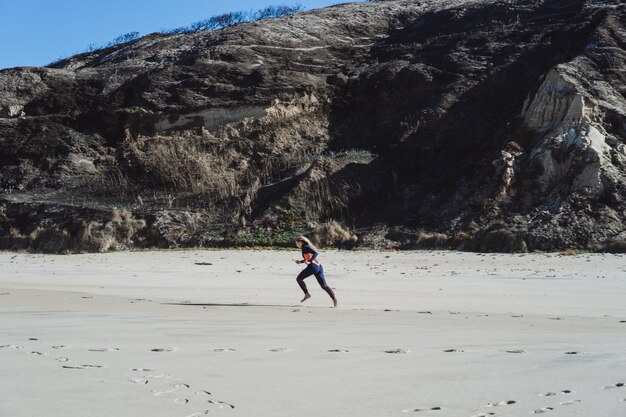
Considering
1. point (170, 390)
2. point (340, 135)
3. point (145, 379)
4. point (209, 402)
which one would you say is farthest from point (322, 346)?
point (340, 135)

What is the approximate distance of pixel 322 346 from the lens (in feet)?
19.0

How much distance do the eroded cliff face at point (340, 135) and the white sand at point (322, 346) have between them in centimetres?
654

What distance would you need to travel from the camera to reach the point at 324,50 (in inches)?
1257

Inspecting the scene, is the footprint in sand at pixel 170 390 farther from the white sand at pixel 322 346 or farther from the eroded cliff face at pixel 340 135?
the eroded cliff face at pixel 340 135

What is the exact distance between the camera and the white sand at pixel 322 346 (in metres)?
3.81

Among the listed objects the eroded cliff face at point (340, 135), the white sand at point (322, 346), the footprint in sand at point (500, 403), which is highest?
the eroded cliff face at point (340, 135)

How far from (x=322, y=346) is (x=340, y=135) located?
21.6 metres

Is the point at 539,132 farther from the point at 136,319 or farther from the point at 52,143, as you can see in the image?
the point at 52,143

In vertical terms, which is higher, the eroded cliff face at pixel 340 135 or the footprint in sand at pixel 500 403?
the eroded cliff face at pixel 340 135

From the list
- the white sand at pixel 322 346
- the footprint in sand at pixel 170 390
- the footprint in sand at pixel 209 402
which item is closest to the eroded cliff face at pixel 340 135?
the white sand at pixel 322 346

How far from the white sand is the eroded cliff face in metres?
6.54

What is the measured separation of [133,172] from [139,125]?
2.99m

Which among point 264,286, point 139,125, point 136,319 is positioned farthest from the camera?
Answer: point 139,125

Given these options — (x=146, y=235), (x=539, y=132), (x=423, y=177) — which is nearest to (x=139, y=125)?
(x=146, y=235)
